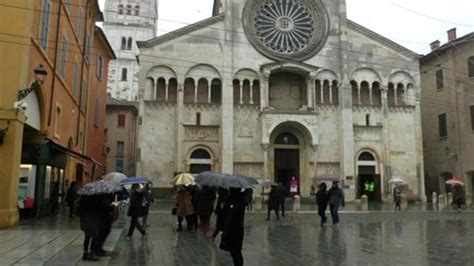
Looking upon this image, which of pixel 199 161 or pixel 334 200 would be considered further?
pixel 199 161

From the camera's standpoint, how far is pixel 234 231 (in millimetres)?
7496

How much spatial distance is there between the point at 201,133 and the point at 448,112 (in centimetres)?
2014

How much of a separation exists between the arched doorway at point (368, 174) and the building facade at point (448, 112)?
553 centimetres

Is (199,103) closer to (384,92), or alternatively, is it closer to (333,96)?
(333,96)

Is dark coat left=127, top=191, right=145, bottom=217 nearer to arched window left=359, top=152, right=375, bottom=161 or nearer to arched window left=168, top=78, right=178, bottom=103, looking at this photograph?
arched window left=168, top=78, right=178, bottom=103

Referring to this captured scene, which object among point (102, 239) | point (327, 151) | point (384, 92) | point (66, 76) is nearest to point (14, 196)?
point (102, 239)

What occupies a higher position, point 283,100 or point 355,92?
point 355,92

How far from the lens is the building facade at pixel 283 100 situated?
3331cm

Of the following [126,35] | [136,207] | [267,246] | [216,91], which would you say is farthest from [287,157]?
[126,35]

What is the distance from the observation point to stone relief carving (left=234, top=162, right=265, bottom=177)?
3350 centimetres

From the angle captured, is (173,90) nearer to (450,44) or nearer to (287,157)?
(287,157)

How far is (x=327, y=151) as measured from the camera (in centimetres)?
3512

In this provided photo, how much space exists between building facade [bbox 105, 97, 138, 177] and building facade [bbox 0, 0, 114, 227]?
72.4 feet

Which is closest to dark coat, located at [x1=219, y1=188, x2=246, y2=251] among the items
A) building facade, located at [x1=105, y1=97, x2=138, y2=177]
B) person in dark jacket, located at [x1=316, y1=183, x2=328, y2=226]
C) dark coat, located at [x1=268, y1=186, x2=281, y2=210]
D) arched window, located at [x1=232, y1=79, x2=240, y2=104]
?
person in dark jacket, located at [x1=316, y1=183, x2=328, y2=226]
